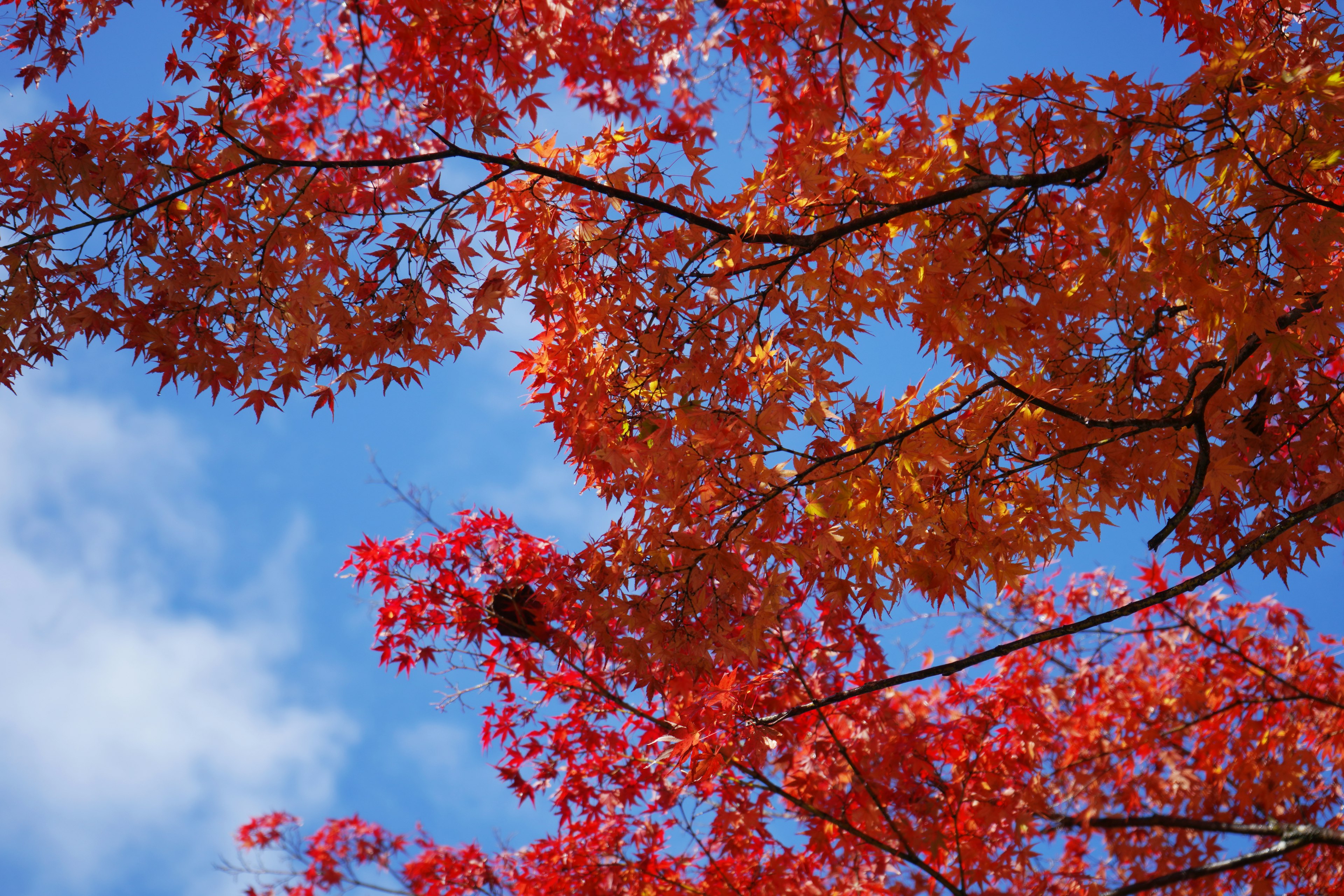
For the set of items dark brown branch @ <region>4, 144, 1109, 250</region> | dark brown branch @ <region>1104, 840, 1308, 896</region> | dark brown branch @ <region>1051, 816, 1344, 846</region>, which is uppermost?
dark brown branch @ <region>4, 144, 1109, 250</region>

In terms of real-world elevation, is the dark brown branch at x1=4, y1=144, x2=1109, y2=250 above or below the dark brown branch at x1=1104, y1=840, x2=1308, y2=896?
above

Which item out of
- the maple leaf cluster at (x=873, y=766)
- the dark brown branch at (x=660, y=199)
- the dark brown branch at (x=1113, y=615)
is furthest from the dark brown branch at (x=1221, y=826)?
the dark brown branch at (x=660, y=199)

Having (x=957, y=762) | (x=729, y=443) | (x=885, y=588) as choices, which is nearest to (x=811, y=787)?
(x=957, y=762)

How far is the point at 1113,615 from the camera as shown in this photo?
362 cm

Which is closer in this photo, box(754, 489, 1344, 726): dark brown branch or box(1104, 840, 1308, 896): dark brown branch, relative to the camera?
box(754, 489, 1344, 726): dark brown branch

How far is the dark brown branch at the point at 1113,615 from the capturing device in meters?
3.54

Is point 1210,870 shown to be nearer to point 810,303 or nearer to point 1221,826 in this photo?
point 1221,826

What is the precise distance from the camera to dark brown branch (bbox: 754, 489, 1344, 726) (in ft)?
11.6

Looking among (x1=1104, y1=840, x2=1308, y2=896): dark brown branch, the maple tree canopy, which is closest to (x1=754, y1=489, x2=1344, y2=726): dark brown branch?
the maple tree canopy

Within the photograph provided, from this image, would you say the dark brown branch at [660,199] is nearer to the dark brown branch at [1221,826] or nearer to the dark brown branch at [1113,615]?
the dark brown branch at [1113,615]

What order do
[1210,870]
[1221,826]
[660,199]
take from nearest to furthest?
[660,199] → [1210,870] → [1221,826]

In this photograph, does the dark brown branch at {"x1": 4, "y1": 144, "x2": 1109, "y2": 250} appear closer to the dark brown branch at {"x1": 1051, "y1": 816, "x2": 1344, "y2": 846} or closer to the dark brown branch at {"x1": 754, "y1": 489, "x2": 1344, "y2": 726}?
the dark brown branch at {"x1": 754, "y1": 489, "x2": 1344, "y2": 726}

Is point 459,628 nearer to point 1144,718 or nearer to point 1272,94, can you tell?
point 1272,94

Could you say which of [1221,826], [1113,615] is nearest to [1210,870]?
[1221,826]
